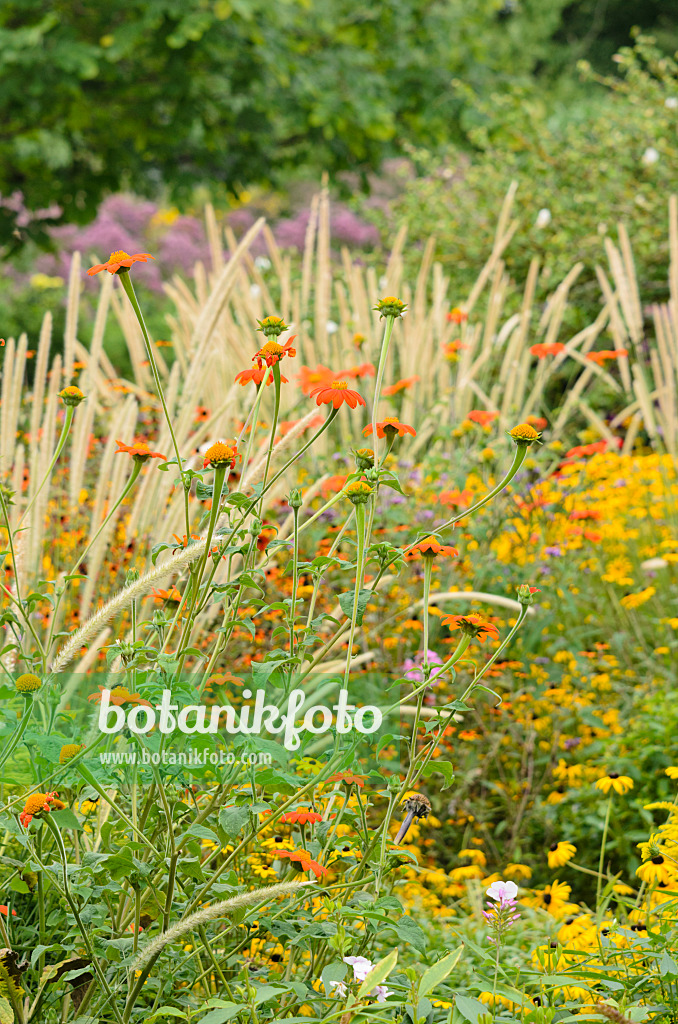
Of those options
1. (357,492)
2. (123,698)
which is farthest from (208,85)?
(123,698)

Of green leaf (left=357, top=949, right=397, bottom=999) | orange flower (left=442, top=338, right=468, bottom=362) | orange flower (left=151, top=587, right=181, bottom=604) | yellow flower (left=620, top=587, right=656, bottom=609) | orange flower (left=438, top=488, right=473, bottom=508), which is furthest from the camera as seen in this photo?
orange flower (left=442, top=338, right=468, bottom=362)

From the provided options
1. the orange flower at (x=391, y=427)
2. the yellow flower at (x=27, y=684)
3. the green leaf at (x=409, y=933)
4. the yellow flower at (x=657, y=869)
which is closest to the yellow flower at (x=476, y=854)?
the yellow flower at (x=657, y=869)

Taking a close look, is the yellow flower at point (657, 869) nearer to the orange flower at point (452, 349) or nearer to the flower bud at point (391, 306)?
the flower bud at point (391, 306)

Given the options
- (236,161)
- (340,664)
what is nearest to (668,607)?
(340,664)

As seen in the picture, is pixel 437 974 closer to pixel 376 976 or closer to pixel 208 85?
pixel 376 976

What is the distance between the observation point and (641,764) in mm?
2135

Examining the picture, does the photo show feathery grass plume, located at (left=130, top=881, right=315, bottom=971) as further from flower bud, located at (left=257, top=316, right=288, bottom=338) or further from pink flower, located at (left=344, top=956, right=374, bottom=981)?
flower bud, located at (left=257, top=316, right=288, bottom=338)

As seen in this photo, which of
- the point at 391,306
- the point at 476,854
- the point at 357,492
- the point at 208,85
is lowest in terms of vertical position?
the point at 476,854

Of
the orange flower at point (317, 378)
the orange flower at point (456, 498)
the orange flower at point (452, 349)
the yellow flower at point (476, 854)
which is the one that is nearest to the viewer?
the orange flower at point (317, 378)

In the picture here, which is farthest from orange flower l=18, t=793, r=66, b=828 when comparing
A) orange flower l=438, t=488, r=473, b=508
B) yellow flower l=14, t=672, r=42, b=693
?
orange flower l=438, t=488, r=473, b=508

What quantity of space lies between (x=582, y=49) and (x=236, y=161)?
11.2m

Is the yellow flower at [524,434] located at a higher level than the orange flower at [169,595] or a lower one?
higher

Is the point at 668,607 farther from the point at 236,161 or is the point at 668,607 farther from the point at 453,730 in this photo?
the point at 236,161

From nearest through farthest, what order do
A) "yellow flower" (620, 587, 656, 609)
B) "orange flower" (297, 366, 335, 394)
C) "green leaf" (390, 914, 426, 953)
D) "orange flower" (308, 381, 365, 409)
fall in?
"green leaf" (390, 914, 426, 953), "orange flower" (308, 381, 365, 409), "orange flower" (297, 366, 335, 394), "yellow flower" (620, 587, 656, 609)
